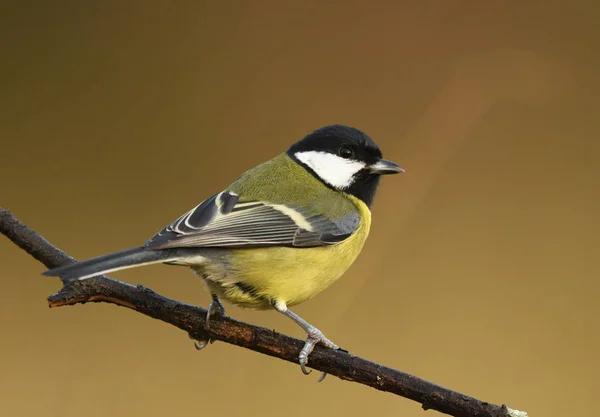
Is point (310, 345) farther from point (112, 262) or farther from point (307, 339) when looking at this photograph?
point (112, 262)

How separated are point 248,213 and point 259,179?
0.15 m

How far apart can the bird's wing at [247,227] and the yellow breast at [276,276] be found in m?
0.02

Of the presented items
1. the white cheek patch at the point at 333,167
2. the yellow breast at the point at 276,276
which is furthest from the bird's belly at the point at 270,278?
the white cheek patch at the point at 333,167

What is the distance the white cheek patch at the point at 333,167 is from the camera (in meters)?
1.60

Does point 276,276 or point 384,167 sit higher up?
point 384,167

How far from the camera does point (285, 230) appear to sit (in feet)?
4.55

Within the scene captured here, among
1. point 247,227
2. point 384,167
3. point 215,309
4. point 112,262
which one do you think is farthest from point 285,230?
point 112,262

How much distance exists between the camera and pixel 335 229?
146 cm

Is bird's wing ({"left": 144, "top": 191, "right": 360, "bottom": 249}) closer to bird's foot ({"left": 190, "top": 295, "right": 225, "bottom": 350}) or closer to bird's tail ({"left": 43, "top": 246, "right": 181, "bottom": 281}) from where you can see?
bird's tail ({"left": 43, "top": 246, "right": 181, "bottom": 281})

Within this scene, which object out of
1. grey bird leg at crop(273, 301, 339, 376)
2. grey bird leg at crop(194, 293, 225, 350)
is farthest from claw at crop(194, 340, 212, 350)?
grey bird leg at crop(273, 301, 339, 376)

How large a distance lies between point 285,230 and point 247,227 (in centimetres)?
9

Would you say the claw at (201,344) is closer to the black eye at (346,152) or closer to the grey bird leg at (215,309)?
the grey bird leg at (215,309)

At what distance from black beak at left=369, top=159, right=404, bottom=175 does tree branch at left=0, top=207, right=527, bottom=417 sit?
54 centimetres

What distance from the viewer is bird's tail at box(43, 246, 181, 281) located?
938mm
